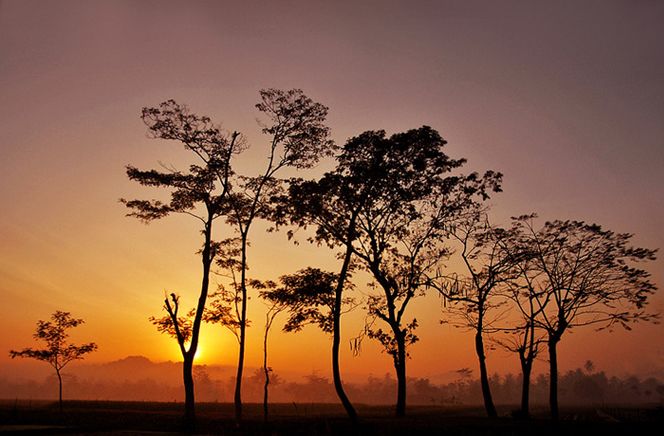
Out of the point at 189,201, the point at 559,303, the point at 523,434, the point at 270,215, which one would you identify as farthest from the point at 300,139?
the point at 559,303

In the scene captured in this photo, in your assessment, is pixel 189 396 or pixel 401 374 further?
pixel 401 374

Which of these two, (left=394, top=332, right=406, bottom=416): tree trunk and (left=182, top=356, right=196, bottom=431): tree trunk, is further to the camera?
(left=394, top=332, right=406, bottom=416): tree trunk

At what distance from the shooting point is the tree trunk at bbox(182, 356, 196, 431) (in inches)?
1333

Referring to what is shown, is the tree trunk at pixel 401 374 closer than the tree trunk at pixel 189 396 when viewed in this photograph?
No

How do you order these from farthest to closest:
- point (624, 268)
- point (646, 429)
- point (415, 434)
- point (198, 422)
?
point (624, 268), point (198, 422), point (646, 429), point (415, 434)

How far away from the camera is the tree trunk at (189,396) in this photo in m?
33.8

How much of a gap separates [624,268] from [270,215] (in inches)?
1302

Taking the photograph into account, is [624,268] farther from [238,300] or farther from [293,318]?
[238,300]

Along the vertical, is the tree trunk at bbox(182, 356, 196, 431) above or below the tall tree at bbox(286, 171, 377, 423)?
below

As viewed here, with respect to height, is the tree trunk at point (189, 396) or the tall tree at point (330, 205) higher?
the tall tree at point (330, 205)

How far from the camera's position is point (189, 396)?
115ft

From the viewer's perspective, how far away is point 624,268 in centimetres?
4819

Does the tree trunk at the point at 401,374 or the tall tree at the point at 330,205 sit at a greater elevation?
the tall tree at the point at 330,205

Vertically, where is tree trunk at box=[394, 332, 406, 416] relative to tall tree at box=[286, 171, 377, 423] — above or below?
below
